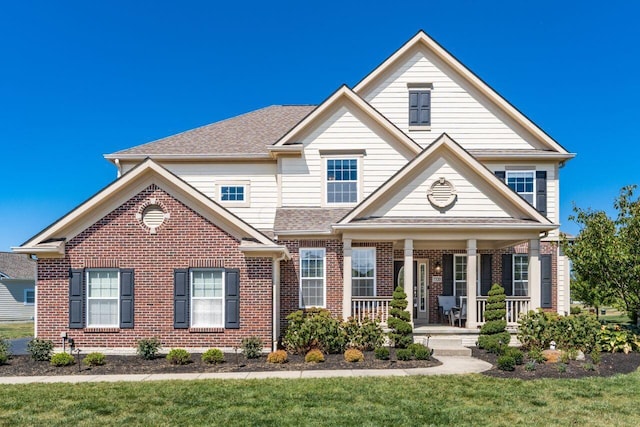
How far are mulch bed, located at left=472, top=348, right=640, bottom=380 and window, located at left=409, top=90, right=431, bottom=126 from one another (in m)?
9.41

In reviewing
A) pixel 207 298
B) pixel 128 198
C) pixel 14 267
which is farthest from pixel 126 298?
pixel 14 267

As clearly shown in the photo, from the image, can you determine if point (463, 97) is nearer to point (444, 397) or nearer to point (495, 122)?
point (495, 122)

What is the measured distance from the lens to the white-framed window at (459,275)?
18.8 m

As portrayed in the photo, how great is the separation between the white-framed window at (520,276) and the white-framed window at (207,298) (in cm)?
1064

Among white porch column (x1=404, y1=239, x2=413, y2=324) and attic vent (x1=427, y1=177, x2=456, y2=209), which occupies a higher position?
attic vent (x1=427, y1=177, x2=456, y2=209)

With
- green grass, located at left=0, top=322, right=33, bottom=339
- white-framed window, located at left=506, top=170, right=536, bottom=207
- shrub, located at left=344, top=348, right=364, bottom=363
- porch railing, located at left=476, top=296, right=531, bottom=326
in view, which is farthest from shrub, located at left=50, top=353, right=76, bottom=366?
white-framed window, located at left=506, top=170, right=536, bottom=207

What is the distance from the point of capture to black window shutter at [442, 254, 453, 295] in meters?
18.8

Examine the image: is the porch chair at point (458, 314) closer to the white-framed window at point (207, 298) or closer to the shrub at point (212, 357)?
the white-framed window at point (207, 298)

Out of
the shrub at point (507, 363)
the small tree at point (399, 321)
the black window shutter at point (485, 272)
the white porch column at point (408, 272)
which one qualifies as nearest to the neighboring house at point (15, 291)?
the white porch column at point (408, 272)

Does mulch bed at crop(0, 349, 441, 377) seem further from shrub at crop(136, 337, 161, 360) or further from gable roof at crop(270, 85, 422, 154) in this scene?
gable roof at crop(270, 85, 422, 154)

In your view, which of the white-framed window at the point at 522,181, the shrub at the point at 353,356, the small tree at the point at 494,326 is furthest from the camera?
the white-framed window at the point at 522,181

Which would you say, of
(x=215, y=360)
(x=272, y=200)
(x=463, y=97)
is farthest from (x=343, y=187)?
(x=215, y=360)

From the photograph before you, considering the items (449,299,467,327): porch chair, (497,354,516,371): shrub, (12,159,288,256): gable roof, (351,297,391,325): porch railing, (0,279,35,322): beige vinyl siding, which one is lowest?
(0,279,35,322): beige vinyl siding

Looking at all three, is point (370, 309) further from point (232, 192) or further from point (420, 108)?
point (420, 108)
